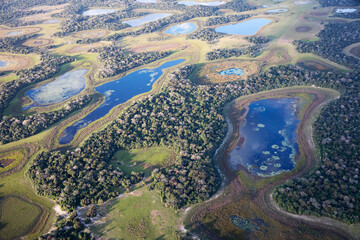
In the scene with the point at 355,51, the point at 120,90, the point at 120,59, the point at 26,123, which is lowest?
the point at 26,123

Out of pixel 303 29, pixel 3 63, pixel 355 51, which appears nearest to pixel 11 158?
pixel 3 63

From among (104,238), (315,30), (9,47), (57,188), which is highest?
(9,47)

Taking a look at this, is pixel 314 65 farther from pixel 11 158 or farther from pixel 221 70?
pixel 11 158

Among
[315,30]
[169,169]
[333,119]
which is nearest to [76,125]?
[169,169]

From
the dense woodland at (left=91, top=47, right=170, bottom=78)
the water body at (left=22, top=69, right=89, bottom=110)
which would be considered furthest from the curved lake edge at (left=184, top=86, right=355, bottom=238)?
the water body at (left=22, top=69, right=89, bottom=110)

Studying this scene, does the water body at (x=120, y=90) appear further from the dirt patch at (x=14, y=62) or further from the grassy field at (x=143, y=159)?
the dirt patch at (x=14, y=62)

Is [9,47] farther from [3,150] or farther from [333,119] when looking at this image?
[333,119]

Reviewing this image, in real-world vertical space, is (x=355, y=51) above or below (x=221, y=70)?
above
